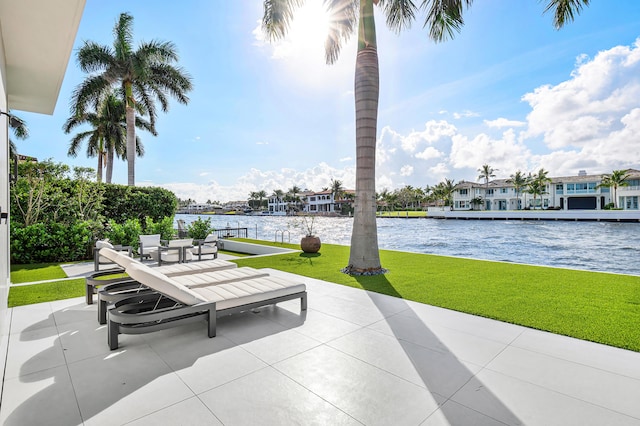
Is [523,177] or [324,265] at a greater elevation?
[523,177]

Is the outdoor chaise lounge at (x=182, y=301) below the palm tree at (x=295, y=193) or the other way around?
below

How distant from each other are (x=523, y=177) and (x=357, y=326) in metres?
74.0

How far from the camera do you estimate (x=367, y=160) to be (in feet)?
26.5

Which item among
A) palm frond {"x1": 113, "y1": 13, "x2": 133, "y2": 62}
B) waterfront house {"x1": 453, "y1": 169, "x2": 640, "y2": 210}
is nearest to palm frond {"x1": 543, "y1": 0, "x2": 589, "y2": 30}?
palm frond {"x1": 113, "y1": 13, "x2": 133, "y2": 62}

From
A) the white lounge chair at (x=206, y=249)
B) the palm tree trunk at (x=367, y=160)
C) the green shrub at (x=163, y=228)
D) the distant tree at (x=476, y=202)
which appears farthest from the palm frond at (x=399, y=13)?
the distant tree at (x=476, y=202)

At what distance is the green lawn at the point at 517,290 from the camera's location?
171 inches

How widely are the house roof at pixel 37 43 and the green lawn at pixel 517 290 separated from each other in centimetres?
554

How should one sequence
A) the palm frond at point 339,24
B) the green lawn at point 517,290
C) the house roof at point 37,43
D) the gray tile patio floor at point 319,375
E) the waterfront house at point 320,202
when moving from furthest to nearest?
the waterfront house at point 320,202, the palm frond at point 339,24, the green lawn at point 517,290, the house roof at point 37,43, the gray tile patio floor at point 319,375

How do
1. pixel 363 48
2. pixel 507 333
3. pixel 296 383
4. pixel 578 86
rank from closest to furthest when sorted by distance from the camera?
pixel 296 383
pixel 507 333
pixel 363 48
pixel 578 86

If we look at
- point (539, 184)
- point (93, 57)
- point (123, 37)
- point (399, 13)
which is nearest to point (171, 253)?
point (399, 13)

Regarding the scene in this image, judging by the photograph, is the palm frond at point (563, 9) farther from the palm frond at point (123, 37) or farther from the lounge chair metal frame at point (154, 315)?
the palm frond at point (123, 37)

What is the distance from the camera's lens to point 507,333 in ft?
13.3

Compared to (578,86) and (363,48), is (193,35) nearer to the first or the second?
(363,48)

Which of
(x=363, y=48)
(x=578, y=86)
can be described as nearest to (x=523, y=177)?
(x=578, y=86)
